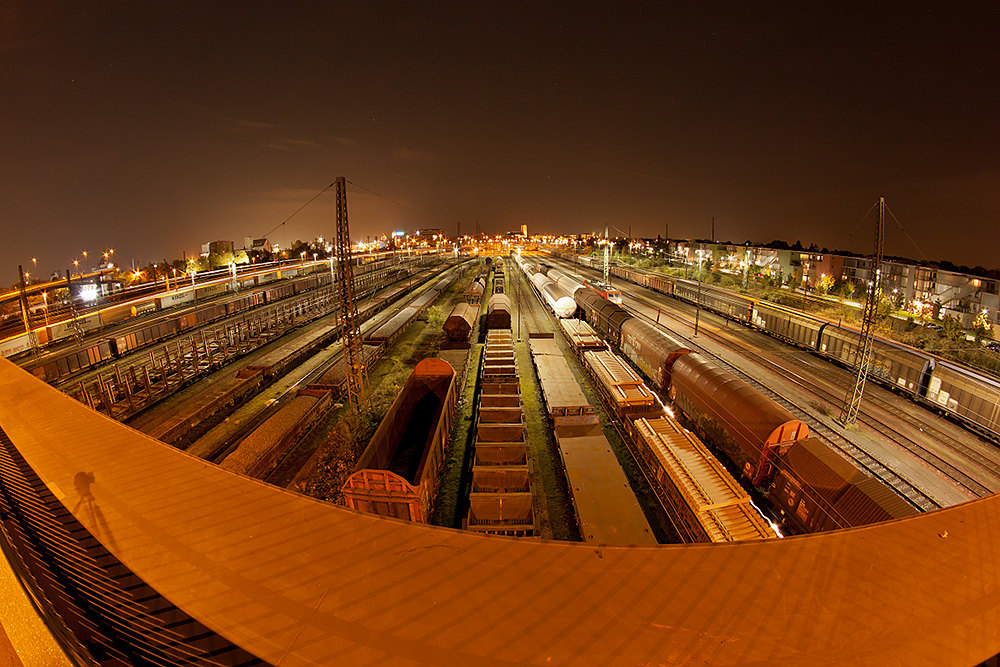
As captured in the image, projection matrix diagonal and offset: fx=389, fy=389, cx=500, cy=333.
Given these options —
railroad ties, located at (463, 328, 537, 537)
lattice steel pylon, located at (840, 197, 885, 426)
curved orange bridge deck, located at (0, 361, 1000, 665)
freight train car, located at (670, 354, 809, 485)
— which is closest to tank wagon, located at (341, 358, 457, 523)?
railroad ties, located at (463, 328, 537, 537)

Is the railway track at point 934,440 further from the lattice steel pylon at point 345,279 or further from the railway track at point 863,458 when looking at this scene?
the lattice steel pylon at point 345,279

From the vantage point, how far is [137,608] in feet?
17.0

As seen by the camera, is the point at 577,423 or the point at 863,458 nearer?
the point at 577,423

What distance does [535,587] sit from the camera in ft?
17.3

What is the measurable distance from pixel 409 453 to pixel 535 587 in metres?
11.2

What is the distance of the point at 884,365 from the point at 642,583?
27.3m

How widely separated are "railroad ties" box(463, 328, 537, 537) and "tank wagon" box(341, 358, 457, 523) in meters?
1.45

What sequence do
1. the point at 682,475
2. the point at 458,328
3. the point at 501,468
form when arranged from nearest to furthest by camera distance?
1. the point at 682,475
2. the point at 501,468
3. the point at 458,328

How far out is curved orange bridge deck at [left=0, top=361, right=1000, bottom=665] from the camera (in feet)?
15.0

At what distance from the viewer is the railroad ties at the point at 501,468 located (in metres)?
11.5

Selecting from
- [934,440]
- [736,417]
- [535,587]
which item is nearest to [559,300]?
[736,417]

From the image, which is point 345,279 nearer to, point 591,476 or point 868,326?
point 591,476

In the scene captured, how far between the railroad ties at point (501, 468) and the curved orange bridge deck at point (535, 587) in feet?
17.7

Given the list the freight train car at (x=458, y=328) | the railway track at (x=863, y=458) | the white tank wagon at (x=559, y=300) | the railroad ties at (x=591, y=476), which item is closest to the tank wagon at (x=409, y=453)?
the railroad ties at (x=591, y=476)
